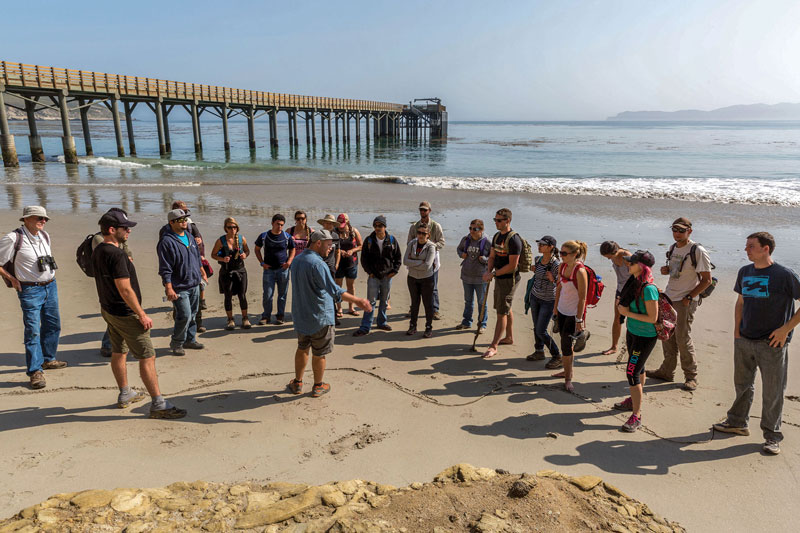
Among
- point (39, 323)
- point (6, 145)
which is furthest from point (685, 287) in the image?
point (6, 145)

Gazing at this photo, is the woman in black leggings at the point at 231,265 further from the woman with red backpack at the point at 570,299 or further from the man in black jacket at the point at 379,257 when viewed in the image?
the woman with red backpack at the point at 570,299

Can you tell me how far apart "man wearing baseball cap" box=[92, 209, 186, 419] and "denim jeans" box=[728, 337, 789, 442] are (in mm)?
4684

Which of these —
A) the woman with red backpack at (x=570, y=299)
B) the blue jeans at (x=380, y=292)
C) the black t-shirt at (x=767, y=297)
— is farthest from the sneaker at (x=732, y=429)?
the blue jeans at (x=380, y=292)

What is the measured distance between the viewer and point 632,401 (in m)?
4.35

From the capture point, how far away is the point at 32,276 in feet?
15.6

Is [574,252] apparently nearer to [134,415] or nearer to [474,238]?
[474,238]

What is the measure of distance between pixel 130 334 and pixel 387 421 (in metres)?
2.28

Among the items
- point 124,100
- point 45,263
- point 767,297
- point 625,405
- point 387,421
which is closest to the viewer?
point 767,297

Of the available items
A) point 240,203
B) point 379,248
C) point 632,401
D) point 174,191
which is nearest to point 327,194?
point 240,203

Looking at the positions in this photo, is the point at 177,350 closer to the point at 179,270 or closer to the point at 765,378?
the point at 179,270

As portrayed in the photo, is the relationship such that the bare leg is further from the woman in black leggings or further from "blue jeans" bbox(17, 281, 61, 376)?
the woman in black leggings

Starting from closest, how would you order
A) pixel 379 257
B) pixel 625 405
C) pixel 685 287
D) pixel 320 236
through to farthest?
pixel 320 236 < pixel 625 405 < pixel 685 287 < pixel 379 257

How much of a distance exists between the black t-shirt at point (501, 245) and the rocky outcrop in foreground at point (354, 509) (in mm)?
2901

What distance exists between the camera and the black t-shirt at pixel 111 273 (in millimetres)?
3980
